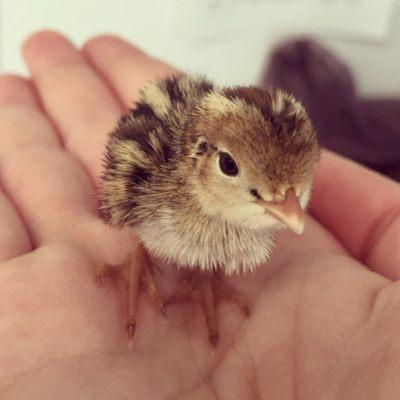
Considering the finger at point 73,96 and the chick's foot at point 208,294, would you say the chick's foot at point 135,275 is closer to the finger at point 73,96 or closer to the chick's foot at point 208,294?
the chick's foot at point 208,294

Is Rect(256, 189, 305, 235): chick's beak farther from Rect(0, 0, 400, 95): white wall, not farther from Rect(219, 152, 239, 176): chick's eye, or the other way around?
Rect(0, 0, 400, 95): white wall

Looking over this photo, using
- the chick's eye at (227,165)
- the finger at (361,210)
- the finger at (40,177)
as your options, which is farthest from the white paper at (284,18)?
the chick's eye at (227,165)

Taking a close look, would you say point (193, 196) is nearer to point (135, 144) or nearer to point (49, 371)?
point (135, 144)

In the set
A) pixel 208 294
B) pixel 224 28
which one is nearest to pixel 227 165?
pixel 208 294

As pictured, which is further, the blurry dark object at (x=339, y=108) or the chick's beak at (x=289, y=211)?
the blurry dark object at (x=339, y=108)

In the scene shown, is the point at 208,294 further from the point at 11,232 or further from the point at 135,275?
the point at 11,232

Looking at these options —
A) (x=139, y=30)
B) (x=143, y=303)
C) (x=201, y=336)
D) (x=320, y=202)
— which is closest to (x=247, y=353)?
(x=201, y=336)
